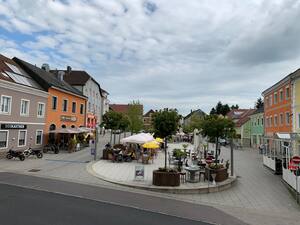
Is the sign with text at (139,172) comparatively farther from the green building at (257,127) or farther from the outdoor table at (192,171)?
the green building at (257,127)

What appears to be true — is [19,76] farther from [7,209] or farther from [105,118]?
[7,209]

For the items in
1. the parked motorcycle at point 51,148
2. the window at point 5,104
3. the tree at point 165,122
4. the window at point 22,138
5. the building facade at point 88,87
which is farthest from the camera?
the building facade at point 88,87

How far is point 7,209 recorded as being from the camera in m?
9.18

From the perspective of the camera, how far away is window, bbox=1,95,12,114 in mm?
23766

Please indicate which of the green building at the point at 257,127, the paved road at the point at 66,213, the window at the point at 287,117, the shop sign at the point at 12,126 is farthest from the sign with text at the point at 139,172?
the green building at the point at 257,127

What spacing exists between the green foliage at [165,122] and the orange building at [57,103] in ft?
60.0

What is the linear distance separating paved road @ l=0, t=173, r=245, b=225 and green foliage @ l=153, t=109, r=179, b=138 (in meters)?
4.27

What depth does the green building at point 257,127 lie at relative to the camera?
50.6 metres

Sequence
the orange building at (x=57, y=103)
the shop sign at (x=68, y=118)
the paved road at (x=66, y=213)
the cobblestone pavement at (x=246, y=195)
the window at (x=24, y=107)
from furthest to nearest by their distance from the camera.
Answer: the shop sign at (x=68, y=118) < the orange building at (x=57, y=103) < the window at (x=24, y=107) < the cobblestone pavement at (x=246, y=195) < the paved road at (x=66, y=213)

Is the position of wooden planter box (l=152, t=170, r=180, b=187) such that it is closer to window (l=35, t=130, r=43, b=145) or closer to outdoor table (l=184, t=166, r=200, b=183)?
outdoor table (l=184, t=166, r=200, b=183)

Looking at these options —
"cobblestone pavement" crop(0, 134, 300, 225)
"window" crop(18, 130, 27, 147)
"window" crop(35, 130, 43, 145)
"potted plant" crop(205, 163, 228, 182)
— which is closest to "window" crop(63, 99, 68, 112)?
"window" crop(35, 130, 43, 145)

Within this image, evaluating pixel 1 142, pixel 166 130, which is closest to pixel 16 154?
pixel 1 142

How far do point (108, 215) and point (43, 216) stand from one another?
194cm

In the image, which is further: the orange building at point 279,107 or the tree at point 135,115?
the tree at point 135,115
